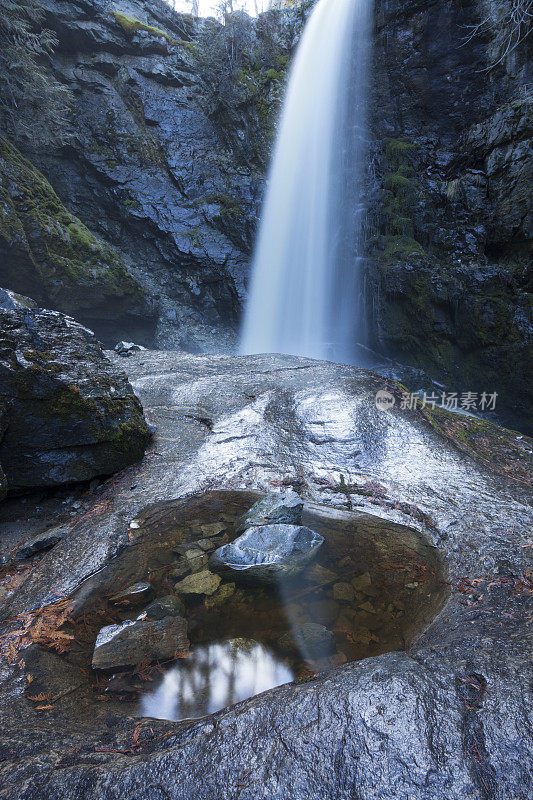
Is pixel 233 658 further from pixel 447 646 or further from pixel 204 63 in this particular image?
pixel 204 63

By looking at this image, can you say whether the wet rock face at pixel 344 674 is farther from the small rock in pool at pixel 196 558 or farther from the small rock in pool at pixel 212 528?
the small rock in pool at pixel 196 558

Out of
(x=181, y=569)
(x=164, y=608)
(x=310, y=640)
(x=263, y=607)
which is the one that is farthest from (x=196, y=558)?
(x=310, y=640)

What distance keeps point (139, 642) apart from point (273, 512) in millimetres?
1475

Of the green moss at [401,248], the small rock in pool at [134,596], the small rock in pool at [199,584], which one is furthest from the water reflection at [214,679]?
the green moss at [401,248]

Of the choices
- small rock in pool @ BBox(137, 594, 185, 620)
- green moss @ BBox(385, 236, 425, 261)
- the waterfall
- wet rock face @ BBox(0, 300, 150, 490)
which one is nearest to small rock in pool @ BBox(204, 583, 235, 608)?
small rock in pool @ BBox(137, 594, 185, 620)

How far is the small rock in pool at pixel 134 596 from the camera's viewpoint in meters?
2.59

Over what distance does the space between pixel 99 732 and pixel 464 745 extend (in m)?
1.57

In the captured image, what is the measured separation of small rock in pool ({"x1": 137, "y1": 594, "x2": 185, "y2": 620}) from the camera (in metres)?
2.45

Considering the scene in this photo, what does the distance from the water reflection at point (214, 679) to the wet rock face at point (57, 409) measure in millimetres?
2696

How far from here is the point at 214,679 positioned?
205 centimetres

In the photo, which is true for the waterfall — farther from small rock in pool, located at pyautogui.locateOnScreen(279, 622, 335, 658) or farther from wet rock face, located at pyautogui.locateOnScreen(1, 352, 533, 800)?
small rock in pool, located at pyautogui.locateOnScreen(279, 622, 335, 658)

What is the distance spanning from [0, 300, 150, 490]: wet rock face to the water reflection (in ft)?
8.85

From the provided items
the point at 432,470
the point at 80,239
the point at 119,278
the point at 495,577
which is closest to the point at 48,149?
the point at 80,239

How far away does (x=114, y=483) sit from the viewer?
4.24 meters
